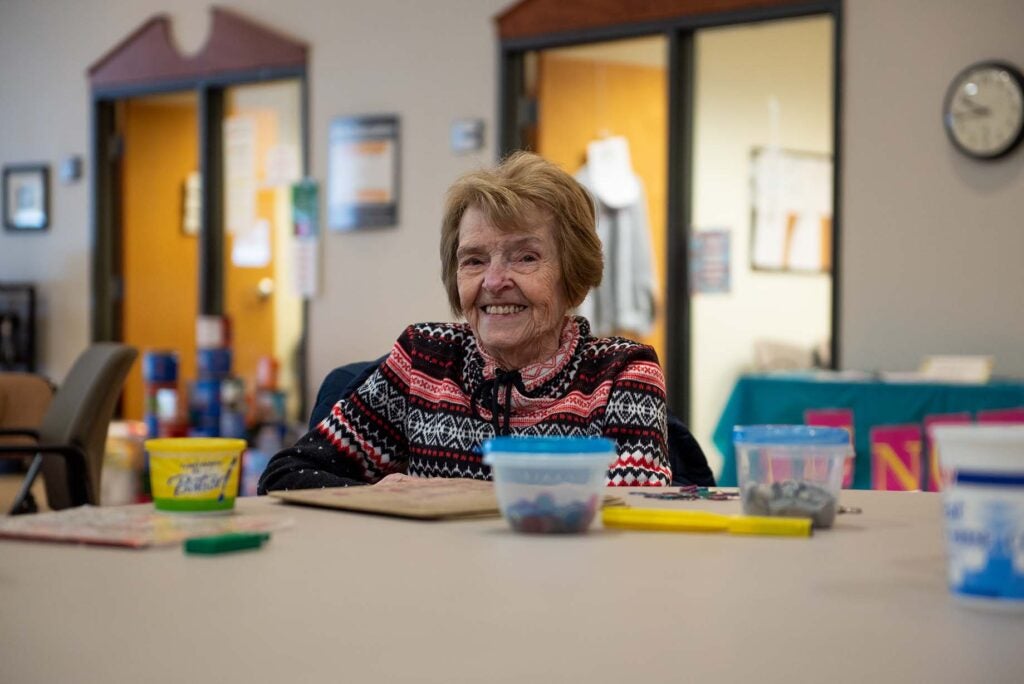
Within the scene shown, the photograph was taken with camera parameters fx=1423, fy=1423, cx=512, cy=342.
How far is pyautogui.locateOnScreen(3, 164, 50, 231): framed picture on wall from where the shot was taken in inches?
330

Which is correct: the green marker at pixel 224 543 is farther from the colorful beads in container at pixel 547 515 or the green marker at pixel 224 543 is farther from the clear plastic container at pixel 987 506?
the clear plastic container at pixel 987 506

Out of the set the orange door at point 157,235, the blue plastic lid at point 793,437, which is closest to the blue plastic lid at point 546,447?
the blue plastic lid at point 793,437

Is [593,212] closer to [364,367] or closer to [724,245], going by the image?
[364,367]

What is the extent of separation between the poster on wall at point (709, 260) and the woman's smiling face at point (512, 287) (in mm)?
3471

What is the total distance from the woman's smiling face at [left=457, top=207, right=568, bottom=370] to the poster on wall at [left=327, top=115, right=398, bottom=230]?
4.34 meters

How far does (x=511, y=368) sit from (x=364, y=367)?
0.39 metres

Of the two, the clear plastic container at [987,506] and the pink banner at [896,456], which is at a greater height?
the clear plastic container at [987,506]

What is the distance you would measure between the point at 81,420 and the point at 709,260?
112 inches

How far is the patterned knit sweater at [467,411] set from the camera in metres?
2.29

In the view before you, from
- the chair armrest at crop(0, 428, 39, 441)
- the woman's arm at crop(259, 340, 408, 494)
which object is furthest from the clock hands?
the chair armrest at crop(0, 428, 39, 441)

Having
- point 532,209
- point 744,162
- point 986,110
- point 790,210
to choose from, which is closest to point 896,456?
point 986,110

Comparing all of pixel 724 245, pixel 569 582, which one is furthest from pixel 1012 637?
pixel 724 245

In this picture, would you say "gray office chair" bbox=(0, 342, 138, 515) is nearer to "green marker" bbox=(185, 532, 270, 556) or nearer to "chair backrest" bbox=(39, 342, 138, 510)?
"chair backrest" bbox=(39, 342, 138, 510)

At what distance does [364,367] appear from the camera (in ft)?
9.04
